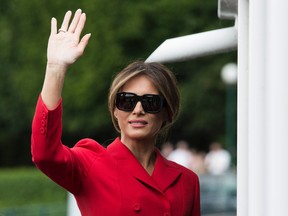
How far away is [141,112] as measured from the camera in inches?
116

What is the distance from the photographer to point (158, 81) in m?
3.00

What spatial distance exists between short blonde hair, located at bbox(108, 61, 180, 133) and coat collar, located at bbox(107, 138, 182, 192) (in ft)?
0.43

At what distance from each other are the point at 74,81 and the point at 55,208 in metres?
11.4

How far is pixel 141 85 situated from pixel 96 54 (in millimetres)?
23085

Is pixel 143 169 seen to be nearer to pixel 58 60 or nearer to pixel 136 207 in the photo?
pixel 136 207

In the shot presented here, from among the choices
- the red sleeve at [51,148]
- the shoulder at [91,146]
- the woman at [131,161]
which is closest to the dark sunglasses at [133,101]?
the woman at [131,161]

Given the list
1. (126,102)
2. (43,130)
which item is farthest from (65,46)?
(126,102)

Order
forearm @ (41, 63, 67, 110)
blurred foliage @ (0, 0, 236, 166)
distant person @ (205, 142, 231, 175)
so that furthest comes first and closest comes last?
blurred foliage @ (0, 0, 236, 166) < distant person @ (205, 142, 231, 175) < forearm @ (41, 63, 67, 110)

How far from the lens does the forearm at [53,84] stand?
250 cm

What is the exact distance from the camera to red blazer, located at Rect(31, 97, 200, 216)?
8.36 feet

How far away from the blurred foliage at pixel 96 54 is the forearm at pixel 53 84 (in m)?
21.2
